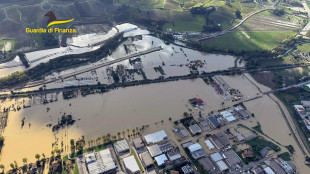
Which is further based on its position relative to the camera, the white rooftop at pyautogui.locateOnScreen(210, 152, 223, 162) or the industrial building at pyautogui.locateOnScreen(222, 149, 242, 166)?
the white rooftop at pyautogui.locateOnScreen(210, 152, 223, 162)

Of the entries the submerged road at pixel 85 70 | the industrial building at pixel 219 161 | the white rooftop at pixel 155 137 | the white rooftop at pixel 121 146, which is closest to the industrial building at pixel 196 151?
the industrial building at pixel 219 161

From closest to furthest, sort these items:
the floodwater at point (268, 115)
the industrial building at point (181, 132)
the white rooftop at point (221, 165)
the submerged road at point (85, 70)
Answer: the white rooftop at point (221, 165) < the floodwater at point (268, 115) < the industrial building at point (181, 132) < the submerged road at point (85, 70)

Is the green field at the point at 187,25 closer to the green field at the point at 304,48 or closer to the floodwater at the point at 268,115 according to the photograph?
the floodwater at the point at 268,115

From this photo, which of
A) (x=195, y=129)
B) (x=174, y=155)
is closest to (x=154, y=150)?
(x=174, y=155)

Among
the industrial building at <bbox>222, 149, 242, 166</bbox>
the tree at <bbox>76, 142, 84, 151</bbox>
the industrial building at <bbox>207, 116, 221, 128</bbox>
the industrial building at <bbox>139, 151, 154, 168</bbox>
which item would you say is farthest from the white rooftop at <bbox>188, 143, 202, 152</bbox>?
the tree at <bbox>76, 142, 84, 151</bbox>

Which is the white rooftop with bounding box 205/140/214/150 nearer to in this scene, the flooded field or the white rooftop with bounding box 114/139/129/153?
the flooded field

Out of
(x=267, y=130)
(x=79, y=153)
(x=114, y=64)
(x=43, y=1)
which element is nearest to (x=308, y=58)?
(x=267, y=130)
